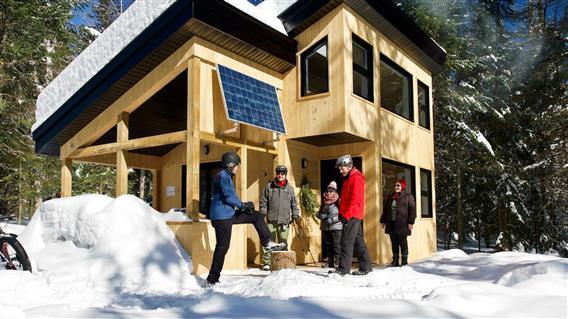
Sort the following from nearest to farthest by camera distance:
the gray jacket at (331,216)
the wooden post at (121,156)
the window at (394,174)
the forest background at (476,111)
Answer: the gray jacket at (331,216) → the wooden post at (121,156) → the window at (394,174) → the forest background at (476,111)

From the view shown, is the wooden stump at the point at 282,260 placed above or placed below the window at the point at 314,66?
below

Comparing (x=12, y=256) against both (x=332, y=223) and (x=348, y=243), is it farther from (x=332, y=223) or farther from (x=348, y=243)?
(x=332, y=223)

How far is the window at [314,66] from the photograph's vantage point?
373 inches

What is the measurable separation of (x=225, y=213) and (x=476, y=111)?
52.4 feet

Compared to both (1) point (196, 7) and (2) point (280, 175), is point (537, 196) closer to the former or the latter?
(2) point (280, 175)

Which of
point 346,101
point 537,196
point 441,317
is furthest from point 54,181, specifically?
point 537,196

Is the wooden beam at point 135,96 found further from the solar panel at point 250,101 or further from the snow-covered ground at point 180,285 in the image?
the snow-covered ground at point 180,285

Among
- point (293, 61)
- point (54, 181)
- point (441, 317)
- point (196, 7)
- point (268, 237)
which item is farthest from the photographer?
point (54, 181)

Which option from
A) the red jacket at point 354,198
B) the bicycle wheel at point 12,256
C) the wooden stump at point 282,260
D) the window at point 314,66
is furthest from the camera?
the window at point 314,66

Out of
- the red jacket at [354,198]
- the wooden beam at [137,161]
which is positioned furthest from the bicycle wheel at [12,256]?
the wooden beam at [137,161]

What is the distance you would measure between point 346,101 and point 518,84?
1439 centimetres

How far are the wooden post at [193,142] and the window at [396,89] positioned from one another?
484 centimetres

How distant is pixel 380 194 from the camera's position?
387 inches

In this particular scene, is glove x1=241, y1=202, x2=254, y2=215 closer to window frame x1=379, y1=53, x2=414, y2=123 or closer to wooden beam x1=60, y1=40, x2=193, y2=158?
wooden beam x1=60, y1=40, x2=193, y2=158
